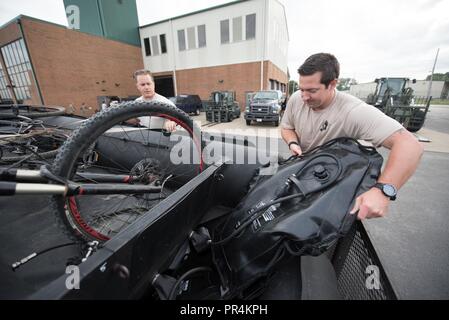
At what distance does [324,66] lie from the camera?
145cm


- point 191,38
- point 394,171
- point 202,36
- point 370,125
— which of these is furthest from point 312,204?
point 191,38

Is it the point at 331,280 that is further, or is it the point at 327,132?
the point at 327,132

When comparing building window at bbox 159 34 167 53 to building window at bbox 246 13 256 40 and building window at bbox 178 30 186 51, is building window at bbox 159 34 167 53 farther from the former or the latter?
building window at bbox 246 13 256 40

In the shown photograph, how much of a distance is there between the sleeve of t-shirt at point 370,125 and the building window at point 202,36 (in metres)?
16.9

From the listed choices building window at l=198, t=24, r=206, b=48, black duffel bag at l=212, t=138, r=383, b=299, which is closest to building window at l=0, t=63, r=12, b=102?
building window at l=198, t=24, r=206, b=48

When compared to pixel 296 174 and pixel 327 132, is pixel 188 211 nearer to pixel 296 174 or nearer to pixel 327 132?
pixel 296 174

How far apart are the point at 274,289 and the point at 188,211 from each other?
0.55 meters

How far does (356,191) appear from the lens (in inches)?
36.9

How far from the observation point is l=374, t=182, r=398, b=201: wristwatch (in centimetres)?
94

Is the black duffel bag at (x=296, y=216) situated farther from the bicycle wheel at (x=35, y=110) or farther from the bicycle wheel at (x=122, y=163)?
the bicycle wheel at (x=35, y=110)

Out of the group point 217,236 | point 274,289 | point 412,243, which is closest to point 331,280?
point 274,289
